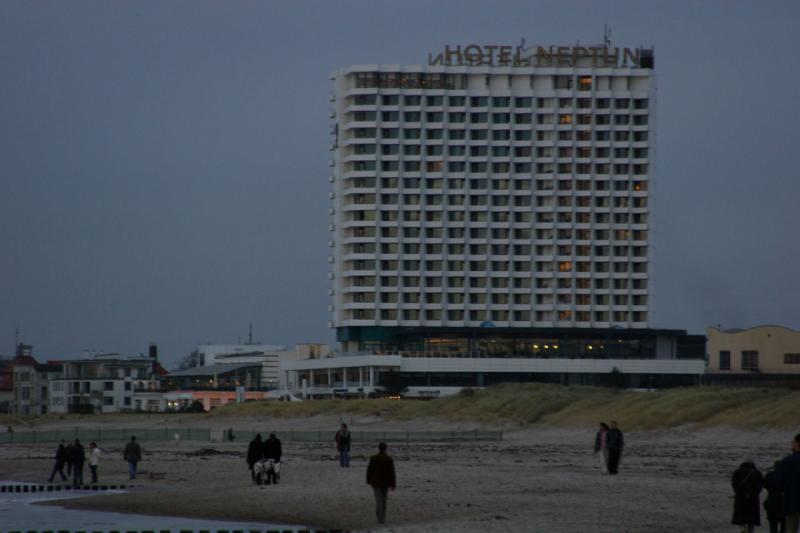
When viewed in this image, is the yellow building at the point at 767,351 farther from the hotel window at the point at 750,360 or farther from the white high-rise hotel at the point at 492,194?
the white high-rise hotel at the point at 492,194

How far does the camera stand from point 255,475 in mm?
46500

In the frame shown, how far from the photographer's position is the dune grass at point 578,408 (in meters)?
79.0

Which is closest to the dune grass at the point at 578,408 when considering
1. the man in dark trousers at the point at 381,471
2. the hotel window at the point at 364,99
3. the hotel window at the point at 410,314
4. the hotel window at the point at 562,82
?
the man in dark trousers at the point at 381,471

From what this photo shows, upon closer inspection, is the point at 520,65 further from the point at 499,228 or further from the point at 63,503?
the point at 63,503

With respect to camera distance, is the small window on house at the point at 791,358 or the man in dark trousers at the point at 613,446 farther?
the small window on house at the point at 791,358

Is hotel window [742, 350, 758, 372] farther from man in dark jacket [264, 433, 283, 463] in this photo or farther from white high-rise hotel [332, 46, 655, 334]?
man in dark jacket [264, 433, 283, 463]

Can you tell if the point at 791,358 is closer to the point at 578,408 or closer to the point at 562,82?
the point at 562,82

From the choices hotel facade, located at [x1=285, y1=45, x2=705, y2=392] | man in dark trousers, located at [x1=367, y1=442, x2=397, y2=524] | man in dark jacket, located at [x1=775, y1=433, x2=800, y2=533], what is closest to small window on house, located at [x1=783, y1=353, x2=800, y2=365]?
hotel facade, located at [x1=285, y1=45, x2=705, y2=392]

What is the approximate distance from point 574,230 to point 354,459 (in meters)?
120

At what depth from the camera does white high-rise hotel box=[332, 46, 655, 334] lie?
584ft

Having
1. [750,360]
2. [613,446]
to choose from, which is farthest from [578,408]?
[750,360]

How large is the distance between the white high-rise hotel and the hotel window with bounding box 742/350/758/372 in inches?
1103

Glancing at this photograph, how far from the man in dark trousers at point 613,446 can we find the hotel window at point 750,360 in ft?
351

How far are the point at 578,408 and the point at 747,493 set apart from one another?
74234 mm
